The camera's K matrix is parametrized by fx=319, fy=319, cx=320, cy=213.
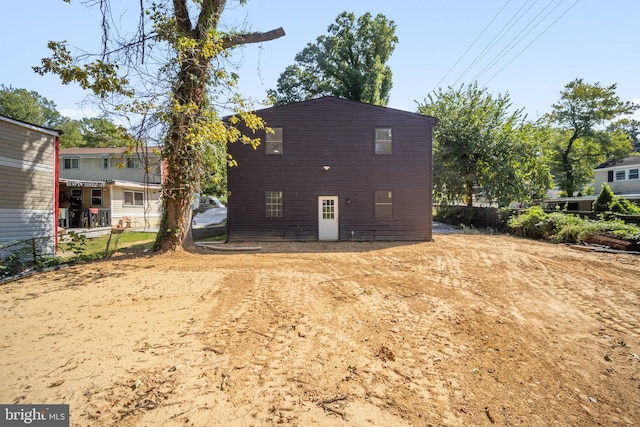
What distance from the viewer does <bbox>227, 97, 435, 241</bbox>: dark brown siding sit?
13.4m

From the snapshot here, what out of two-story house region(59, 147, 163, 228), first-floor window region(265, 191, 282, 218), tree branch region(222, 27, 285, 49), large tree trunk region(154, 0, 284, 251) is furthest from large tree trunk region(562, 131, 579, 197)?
two-story house region(59, 147, 163, 228)

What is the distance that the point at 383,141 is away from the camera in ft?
45.0

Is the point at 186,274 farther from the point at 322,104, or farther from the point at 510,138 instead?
the point at 510,138

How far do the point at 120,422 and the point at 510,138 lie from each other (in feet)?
73.4

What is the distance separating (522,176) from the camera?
19.4 meters

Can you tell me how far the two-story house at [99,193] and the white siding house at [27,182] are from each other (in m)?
4.77

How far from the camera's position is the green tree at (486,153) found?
63.4 feet

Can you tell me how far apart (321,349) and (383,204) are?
10.6m

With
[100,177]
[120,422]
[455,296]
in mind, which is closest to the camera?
[120,422]

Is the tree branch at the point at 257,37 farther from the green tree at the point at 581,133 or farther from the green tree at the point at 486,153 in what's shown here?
the green tree at the point at 581,133

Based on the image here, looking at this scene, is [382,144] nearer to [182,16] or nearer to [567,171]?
[182,16]

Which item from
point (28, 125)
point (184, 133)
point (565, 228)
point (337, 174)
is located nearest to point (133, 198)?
point (28, 125)

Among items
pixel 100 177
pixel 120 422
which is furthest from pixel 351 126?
pixel 100 177

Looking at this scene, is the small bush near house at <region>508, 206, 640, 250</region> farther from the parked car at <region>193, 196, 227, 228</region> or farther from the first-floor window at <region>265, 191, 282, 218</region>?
the parked car at <region>193, 196, 227, 228</region>
